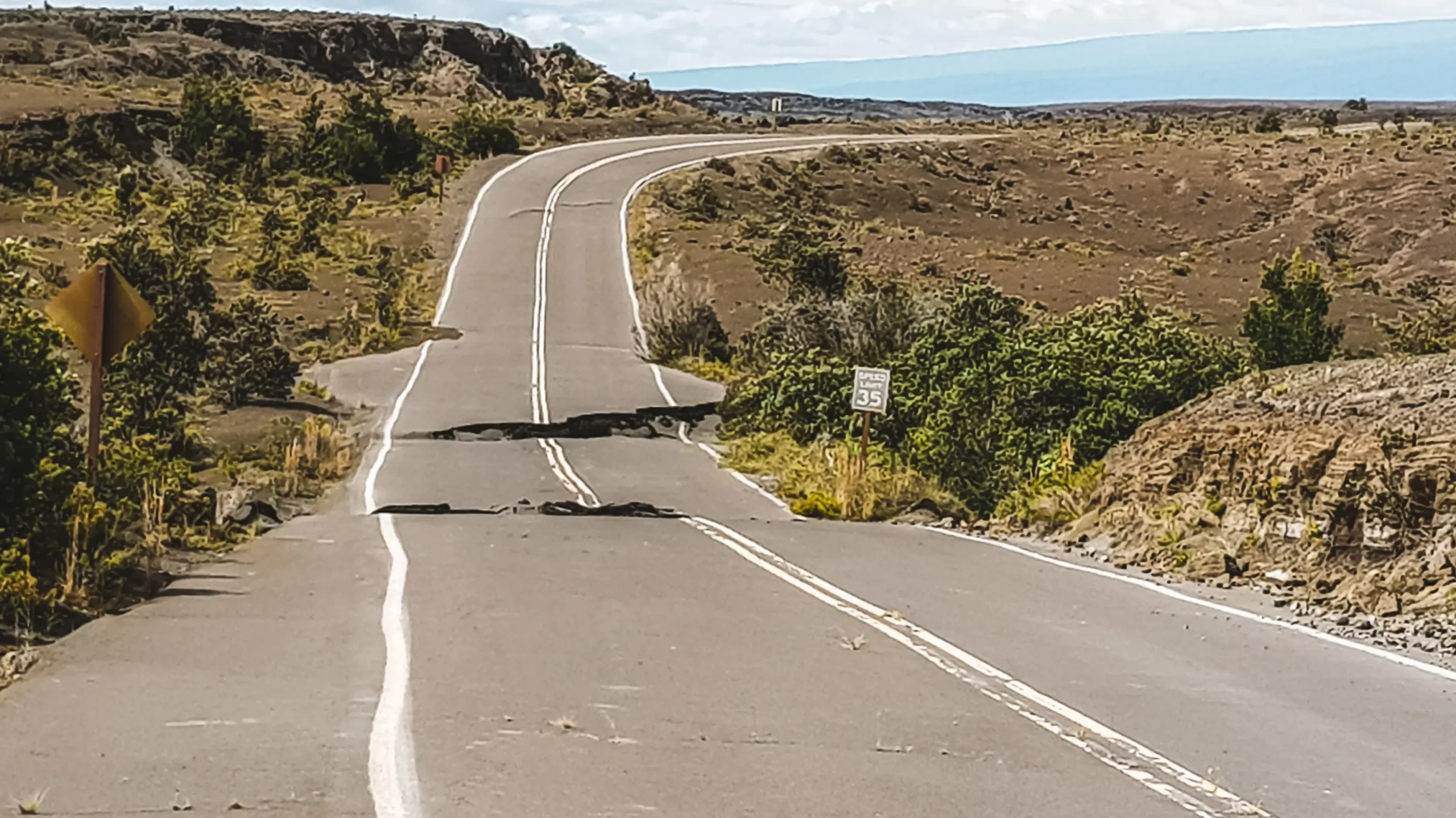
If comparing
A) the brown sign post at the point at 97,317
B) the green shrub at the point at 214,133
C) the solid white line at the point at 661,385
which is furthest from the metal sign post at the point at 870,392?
the green shrub at the point at 214,133

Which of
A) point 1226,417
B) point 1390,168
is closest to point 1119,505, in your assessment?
point 1226,417

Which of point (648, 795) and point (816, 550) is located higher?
point (648, 795)

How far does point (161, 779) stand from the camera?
23.2 feet

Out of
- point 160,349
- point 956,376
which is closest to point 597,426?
point 160,349

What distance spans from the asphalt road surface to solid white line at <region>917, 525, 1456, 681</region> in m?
0.06

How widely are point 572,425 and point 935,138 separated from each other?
58.2 meters

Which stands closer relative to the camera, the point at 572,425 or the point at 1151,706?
the point at 1151,706

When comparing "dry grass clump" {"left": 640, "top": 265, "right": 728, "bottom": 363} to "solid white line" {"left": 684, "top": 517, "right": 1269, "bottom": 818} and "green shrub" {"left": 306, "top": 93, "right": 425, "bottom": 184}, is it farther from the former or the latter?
"green shrub" {"left": 306, "top": 93, "right": 425, "bottom": 184}

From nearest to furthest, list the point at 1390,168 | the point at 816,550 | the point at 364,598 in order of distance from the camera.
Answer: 1. the point at 364,598
2. the point at 816,550
3. the point at 1390,168

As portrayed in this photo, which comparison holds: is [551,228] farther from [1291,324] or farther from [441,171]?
[1291,324]

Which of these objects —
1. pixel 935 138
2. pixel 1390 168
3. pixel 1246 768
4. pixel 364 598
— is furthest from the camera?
pixel 935 138

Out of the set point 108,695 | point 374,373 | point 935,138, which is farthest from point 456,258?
point 108,695

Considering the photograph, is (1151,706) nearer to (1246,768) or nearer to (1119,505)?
(1246,768)

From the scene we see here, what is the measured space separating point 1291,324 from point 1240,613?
19.4 metres
